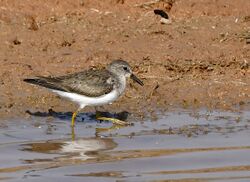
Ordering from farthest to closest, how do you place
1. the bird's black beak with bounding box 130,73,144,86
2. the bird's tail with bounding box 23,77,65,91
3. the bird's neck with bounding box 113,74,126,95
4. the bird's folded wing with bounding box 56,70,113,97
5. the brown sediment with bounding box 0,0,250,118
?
1. the brown sediment with bounding box 0,0,250,118
2. the bird's black beak with bounding box 130,73,144,86
3. the bird's neck with bounding box 113,74,126,95
4. the bird's folded wing with bounding box 56,70,113,97
5. the bird's tail with bounding box 23,77,65,91

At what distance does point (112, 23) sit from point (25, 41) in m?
1.64

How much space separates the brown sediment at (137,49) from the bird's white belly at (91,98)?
678 millimetres

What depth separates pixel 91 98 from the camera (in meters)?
12.5

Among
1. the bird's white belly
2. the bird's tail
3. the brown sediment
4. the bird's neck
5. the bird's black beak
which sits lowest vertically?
the bird's white belly

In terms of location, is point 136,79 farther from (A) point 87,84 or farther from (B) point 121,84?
(A) point 87,84

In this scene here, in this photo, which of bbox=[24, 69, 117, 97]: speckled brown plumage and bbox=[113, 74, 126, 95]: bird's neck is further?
bbox=[113, 74, 126, 95]: bird's neck

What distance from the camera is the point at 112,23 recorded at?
15.7 metres

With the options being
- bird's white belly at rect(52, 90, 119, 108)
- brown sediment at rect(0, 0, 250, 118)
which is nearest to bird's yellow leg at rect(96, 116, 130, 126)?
bird's white belly at rect(52, 90, 119, 108)

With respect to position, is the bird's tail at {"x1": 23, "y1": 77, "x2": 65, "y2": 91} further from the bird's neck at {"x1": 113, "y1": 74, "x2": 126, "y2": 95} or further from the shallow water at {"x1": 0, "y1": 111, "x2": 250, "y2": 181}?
the bird's neck at {"x1": 113, "y1": 74, "x2": 126, "y2": 95}

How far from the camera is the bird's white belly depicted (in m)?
12.5

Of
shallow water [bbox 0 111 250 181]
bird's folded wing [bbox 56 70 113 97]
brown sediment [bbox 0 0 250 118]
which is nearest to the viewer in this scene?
shallow water [bbox 0 111 250 181]

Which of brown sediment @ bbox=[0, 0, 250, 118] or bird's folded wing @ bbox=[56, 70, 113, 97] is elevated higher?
brown sediment @ bbox=[0, 0, 250, 118]

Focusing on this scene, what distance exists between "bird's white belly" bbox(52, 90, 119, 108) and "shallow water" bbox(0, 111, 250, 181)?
32 centimetres

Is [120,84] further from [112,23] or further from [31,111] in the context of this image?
[112,23]
